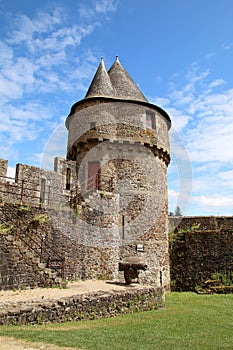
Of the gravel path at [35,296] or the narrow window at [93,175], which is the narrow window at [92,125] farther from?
the gravel path at [35,296]

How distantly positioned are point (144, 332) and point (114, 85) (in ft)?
50.0

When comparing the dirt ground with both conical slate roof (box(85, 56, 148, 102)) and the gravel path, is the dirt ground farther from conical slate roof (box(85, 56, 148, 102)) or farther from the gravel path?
conical slate roof (box(85, 56, 148, 102))

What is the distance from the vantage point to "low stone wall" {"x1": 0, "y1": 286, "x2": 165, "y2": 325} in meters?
8.12

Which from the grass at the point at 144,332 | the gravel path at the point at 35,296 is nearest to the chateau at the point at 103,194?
the gravel path at the point at 35,296

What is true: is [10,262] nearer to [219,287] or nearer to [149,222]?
[149,222]

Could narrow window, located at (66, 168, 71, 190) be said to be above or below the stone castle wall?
above

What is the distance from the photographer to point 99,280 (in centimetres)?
1470

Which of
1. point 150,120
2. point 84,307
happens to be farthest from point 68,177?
point 84,307

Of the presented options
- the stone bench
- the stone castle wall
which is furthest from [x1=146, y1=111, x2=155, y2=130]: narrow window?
the stone bench

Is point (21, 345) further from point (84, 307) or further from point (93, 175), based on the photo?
point (93, 175)

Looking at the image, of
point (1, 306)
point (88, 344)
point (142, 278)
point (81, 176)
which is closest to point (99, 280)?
point (142, 278)

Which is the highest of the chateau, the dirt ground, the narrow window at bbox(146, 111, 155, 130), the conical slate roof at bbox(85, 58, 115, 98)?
the conical slate roof at bbox(85, 58, 115, 98)

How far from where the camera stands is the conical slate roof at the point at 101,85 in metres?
18.8

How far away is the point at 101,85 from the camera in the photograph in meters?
19.2
